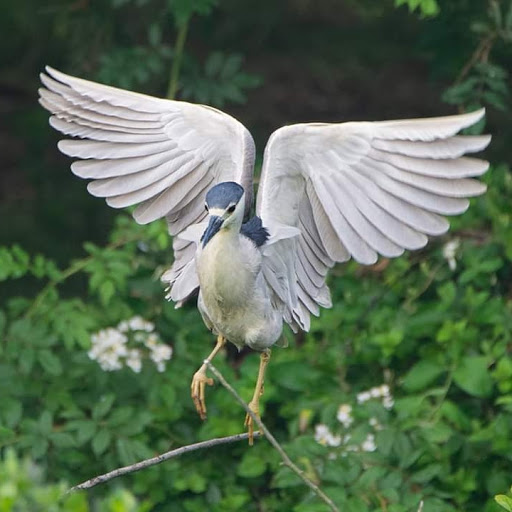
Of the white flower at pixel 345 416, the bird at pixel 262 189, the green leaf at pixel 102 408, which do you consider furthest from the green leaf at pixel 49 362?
the white flower at pixel 345 416

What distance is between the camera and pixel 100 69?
5980 mm

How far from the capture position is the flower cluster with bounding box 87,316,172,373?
16.5ft

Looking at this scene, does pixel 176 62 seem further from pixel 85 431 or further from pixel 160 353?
pixel 85 431

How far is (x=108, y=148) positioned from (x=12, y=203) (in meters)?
3.36

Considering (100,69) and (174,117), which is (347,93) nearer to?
(100,69)

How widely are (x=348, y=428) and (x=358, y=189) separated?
3.95ft

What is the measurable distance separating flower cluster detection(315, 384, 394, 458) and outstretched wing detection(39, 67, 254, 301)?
0.89 meters

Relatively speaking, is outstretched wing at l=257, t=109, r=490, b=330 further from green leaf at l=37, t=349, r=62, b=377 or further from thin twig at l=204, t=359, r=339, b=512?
green leaf at l=37, t=349, r=62, b=377

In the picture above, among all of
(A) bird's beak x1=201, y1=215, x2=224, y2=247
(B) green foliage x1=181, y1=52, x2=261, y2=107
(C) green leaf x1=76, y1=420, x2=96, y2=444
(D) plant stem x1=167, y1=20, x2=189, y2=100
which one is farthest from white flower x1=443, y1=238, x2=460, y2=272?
(A) bird's beak x1=201, y1=215, x2=224, y2=247

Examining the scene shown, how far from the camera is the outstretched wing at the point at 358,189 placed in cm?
375

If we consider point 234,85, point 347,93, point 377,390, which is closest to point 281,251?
point 377,390

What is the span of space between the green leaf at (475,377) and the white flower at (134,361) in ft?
3.62

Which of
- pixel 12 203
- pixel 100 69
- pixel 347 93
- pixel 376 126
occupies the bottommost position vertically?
pixel 12 203

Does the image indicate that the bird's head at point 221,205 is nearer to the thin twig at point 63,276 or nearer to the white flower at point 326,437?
the white flower at point 326,437
